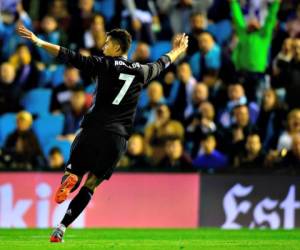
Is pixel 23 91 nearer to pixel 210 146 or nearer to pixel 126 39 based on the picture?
pixel 210 146

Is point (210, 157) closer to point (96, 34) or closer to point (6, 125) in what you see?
point (96, 34)

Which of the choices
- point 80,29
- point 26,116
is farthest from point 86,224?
point 80,29

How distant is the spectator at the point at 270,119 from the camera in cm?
1488

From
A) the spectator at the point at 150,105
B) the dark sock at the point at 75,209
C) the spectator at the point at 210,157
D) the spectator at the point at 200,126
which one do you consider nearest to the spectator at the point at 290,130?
the spectator at the point at 210,157

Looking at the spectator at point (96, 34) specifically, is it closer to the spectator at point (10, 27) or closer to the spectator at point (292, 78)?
the spectator at point (10, 27)

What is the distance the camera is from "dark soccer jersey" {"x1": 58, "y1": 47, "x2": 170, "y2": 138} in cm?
977

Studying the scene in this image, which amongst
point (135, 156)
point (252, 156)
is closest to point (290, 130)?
point (252, 156)

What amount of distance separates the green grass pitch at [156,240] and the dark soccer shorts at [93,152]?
0.77 meters

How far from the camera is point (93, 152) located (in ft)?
32.1

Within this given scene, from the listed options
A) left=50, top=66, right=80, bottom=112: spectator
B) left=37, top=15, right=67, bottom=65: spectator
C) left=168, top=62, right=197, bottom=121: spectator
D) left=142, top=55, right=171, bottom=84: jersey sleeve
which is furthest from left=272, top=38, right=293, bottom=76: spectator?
left=142, top=55, right=171, bottom=84: jersey sleeve

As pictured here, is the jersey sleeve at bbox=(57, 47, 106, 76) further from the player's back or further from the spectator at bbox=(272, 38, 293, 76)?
the spectator at bbox=(272, 38, 293, 76)

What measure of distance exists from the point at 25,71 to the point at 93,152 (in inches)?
288

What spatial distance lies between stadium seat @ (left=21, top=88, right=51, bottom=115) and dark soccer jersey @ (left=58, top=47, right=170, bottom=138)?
682cm

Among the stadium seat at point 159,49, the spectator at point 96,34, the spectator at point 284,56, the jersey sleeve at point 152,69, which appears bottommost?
the jersey sleeve at point 152,69
